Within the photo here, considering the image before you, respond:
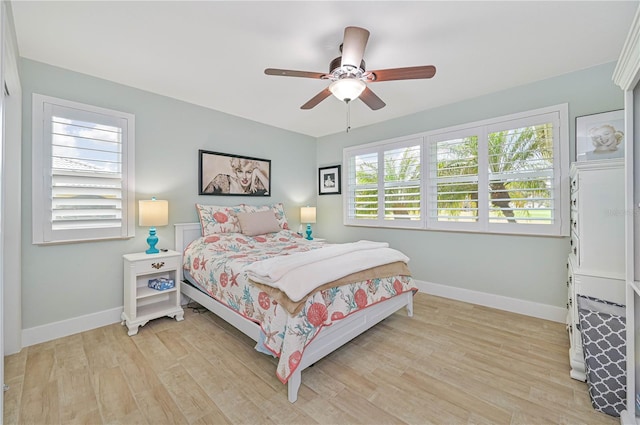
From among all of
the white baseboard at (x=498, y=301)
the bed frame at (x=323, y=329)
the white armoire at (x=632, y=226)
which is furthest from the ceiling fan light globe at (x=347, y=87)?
the white baseboard at (x=498, y=301)

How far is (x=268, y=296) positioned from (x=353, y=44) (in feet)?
5.85

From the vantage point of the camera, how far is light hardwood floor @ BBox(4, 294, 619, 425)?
1578mm

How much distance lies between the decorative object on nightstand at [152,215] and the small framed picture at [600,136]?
13.7ft

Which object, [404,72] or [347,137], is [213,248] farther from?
[347,137]

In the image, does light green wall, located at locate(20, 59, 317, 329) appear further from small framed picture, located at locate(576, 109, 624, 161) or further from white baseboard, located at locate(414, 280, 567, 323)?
small framed picture, located at locate(576, 109, 624, 161)

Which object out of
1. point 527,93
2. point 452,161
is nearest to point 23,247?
point 452,161

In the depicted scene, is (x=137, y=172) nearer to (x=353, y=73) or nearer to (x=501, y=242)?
(x=353, y=73)

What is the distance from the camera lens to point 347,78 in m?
2.10

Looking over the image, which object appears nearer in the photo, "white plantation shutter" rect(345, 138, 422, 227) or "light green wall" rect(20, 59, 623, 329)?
"light green wall" rect(20, 59, 623, 329)

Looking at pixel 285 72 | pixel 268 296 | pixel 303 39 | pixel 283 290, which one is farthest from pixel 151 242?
pixel 303 39

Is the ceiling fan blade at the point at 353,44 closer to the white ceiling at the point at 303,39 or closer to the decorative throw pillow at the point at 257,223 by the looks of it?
the white ceiling at the point at 303,39

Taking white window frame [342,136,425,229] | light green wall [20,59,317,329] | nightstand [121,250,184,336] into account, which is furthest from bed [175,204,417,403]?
white window frame [342,136,425,229]

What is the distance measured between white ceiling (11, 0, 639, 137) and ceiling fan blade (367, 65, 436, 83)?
0.31 metres

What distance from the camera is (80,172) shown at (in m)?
2.62
